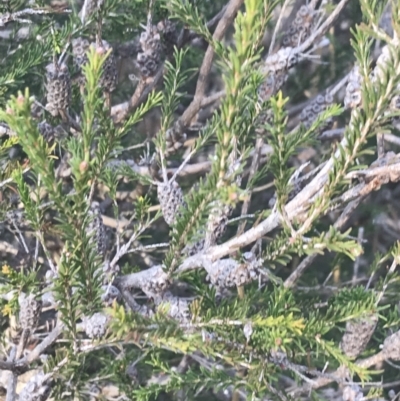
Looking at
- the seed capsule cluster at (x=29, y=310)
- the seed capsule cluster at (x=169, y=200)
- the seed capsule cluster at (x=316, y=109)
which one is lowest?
the seed capsule cluster at (x=29, y=310)

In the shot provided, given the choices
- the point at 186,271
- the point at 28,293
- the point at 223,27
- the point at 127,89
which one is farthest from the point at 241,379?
the point at 127,89

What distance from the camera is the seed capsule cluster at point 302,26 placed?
952 mm

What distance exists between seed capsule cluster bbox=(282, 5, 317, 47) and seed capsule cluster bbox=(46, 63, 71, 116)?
0.42 metres

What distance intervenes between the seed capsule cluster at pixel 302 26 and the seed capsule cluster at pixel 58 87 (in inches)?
16.6

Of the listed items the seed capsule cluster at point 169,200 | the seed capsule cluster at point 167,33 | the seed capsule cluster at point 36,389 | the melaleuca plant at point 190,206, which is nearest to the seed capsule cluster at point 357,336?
the melaleuca plant at point 190,206

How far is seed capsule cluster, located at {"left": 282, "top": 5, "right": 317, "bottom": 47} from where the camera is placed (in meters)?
0.95

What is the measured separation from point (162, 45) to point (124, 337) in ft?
1.87

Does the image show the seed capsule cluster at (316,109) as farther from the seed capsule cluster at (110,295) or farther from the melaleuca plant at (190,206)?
the seed capsule cluster at (110,295)

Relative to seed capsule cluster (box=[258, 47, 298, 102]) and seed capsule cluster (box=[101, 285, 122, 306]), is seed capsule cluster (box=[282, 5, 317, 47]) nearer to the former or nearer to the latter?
seed capsule cluster (box=[258, 47, 298, 102])

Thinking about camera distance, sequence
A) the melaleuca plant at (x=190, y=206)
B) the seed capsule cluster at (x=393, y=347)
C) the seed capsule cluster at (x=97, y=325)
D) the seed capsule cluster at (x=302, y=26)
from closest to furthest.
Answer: the melaleuca plant at (x=190, y=206), the seed capsule cluster at (x=97, y=325), the seed capsule cluster at (x=393, y=347), the seed capsule cluster at (x=302, y=26)

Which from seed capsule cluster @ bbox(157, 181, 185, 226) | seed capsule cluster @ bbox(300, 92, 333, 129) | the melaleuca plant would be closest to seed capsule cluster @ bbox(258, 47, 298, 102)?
the melaleuca plant

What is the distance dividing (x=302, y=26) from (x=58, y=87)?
1.51 feet

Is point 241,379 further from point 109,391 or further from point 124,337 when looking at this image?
point 109,391

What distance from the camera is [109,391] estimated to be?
106 cm
